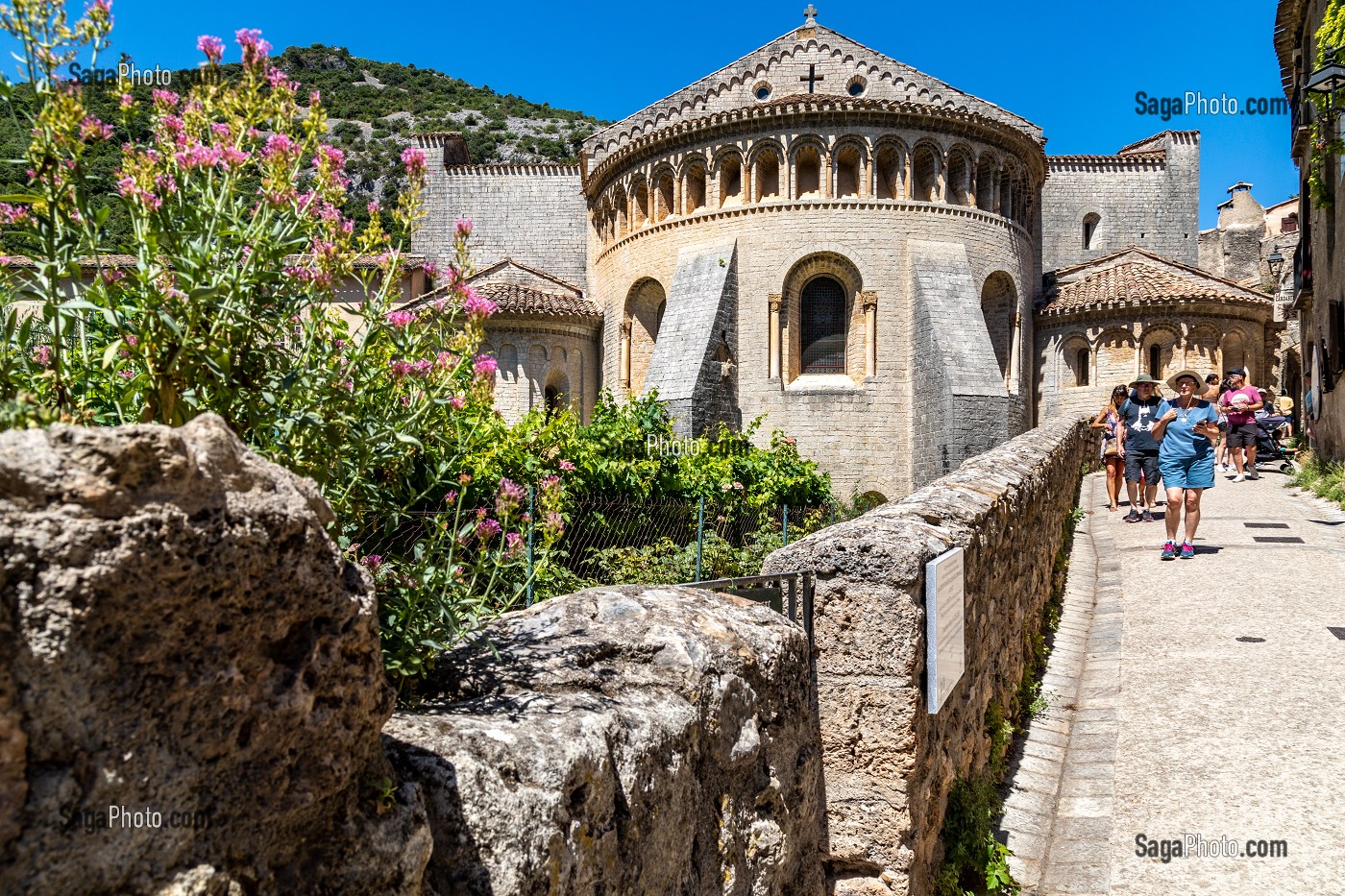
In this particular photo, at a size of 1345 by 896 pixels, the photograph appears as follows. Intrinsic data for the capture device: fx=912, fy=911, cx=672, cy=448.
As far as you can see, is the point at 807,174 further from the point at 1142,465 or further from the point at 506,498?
the point at 506,498

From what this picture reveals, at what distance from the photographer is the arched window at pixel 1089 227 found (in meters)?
26.7

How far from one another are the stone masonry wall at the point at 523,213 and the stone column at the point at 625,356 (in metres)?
6.13

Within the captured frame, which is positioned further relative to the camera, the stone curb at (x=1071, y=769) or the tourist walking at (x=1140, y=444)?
the tourist walking at (x=1140, y=444)

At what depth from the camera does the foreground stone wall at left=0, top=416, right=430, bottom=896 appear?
919 millimetres

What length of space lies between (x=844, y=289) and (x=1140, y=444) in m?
9.22

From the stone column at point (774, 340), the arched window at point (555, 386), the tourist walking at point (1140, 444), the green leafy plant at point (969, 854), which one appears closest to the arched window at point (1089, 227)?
the stone column at point (774, 340)

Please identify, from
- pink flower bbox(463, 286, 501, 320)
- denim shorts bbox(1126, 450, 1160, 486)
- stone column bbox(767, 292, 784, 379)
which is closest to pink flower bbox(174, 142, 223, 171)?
pink flower bbox(463, 286, 501, 320)

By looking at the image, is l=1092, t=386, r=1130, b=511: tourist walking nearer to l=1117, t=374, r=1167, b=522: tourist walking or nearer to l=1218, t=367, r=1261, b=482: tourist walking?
l=1117, t=374, r=1167, b=522: tourist walking

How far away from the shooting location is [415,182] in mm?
2156

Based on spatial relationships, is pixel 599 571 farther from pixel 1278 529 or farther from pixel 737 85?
pixel 737 85

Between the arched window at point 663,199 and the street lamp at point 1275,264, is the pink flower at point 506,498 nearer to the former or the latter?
the arched window at point 663,199

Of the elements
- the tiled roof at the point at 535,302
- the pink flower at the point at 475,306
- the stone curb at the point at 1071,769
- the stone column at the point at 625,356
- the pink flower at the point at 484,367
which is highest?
the tiled roof at the point at 535,302

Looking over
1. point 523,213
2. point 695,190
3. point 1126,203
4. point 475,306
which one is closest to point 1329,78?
point 475,306

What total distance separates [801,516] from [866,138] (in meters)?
9.36
